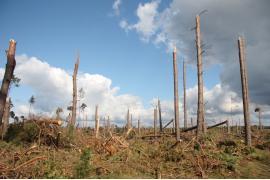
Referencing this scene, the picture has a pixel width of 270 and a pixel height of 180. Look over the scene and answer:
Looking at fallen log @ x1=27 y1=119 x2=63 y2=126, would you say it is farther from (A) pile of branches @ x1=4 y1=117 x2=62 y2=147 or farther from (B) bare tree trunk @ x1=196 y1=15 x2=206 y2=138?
(B) bare tree trunk @ x1=196 y1=15 x2=206 y2=138

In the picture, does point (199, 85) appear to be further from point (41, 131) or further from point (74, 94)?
point (74, 94)

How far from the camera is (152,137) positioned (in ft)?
60.4

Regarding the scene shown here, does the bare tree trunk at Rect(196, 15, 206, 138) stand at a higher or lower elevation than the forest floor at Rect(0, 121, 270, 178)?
higher

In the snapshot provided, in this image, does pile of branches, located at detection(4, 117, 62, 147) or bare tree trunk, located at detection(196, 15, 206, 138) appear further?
bare tree trunk, located at detection(196, 15, 206, 138)

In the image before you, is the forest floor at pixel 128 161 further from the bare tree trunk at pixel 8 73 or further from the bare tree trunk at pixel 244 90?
the bare tree trunk at pixel 8 73

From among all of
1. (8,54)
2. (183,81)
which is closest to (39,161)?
(8,54)

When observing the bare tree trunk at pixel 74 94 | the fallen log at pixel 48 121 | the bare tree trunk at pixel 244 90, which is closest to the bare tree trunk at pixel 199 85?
the bare tree trunk at pixel 244 90

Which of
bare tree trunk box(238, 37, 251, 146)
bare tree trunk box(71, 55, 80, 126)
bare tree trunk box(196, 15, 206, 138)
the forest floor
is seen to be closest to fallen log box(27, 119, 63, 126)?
the forest floor

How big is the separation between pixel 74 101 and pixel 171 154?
1435 cm

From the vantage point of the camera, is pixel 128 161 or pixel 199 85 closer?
pixel 128 161

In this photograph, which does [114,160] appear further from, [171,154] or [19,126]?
[19,126]

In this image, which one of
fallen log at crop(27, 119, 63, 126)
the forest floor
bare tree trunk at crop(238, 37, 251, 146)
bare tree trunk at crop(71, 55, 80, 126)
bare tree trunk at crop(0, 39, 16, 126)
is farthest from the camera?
bare tree trunk at crop(71, 55, 80, 126)

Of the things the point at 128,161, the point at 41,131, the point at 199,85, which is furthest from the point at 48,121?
the point at 199,85

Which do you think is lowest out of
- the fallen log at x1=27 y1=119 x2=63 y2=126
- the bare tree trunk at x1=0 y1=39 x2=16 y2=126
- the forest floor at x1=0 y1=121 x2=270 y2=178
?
the forest floor at x1=0 y1=121 x2=270 y2=178
